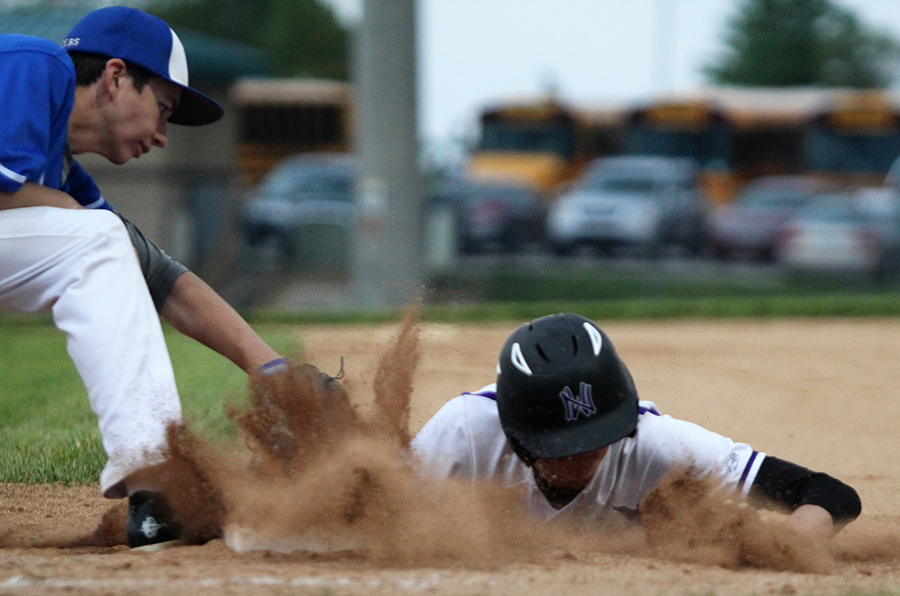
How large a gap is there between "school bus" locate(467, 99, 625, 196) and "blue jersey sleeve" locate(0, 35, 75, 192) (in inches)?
853

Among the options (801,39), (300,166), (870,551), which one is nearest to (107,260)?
(870,551)

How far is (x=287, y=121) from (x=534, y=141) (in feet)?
21.6

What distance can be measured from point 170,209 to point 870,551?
12.6 metres

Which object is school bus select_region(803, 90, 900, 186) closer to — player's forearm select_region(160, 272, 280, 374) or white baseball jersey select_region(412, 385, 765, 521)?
white baseball jersey select_region(412, 385, 765, 521)

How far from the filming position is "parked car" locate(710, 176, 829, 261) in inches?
851

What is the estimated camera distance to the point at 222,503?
3131 millimetres

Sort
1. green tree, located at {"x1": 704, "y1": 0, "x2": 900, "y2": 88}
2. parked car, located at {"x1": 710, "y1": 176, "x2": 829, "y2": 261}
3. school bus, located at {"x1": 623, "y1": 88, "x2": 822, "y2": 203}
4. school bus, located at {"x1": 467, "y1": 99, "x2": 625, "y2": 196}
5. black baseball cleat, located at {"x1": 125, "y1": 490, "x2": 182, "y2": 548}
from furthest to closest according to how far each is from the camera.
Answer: green tree, located at {"x1": 704, "y1": 0, "x2": 900, "y2": 88}, school bus, located at {"x1": 623, "y1": 88, "x2": 822, "y2": 203}, school bus, located at {"x1": 467, "y1": 99, "x2": 625, "y2": 196}, parked car, located at {"x1": 710, "y1": 176, "x2": 829, "y2": 261}, black baseball cleat, located at {"x1": 125, "y1": 490, "x2": 182, "y2": 548}

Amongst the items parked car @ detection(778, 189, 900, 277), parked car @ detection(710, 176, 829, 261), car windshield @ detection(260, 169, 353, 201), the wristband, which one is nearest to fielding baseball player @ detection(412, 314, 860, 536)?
the wristband

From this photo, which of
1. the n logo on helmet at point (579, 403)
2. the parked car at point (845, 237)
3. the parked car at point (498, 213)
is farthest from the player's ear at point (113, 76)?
the parked car at point (498, 213)

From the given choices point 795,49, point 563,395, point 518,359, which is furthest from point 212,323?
point 795,49

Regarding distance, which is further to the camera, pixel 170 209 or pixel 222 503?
pixel 170 209

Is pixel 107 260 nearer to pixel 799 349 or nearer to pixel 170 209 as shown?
pixel 799 349

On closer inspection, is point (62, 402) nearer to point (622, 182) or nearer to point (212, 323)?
point (212, 323)

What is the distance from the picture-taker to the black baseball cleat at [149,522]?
310 cm
